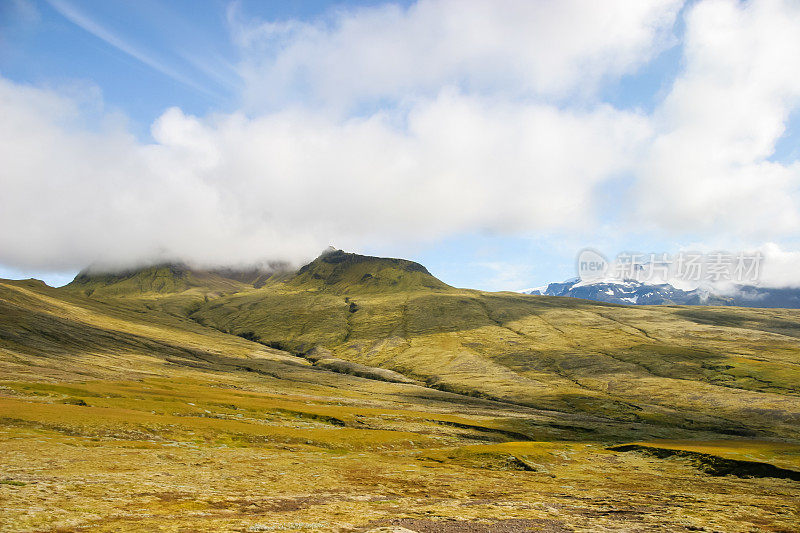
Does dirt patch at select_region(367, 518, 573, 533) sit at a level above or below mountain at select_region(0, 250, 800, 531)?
above

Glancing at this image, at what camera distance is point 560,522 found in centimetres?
2878

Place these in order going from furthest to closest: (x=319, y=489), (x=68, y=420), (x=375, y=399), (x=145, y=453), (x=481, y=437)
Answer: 1. (x=375, y=399)
2. (x=481, y=437)
3. (x=68, y=420)
4. (x=145, y=453)
5. (x=319, y=489)

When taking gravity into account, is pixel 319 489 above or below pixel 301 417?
above

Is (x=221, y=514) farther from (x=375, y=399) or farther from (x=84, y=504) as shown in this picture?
(x=375, y=399)

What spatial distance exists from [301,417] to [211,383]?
7698 centimetres

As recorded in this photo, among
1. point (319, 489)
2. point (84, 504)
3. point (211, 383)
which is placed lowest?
point (211, 383)

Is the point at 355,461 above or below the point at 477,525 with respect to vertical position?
below

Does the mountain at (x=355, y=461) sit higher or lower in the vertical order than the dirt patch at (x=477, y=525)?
lower

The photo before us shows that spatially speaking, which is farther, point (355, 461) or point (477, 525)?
point (355, 461)

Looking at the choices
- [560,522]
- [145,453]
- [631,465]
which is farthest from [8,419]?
[631,465]

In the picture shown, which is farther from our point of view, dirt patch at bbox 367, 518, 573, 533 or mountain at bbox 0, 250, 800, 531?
mountain at bbox 0, 250, 800, 531

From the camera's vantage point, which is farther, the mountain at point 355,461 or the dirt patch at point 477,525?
the mountain at point 355,461

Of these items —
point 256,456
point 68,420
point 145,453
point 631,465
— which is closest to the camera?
point 145,453

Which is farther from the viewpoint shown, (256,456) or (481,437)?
(481,437)
